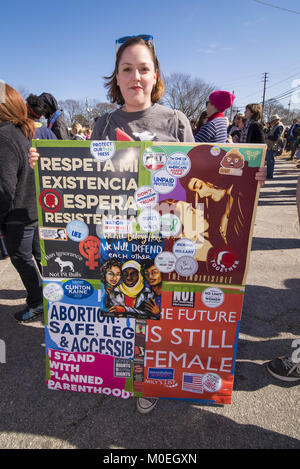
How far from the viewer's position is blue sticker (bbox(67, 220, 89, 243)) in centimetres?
149

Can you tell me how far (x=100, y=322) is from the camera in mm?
1630

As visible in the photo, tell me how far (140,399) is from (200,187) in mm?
1337

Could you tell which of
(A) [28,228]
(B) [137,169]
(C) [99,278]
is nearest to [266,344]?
(C) [99,278]

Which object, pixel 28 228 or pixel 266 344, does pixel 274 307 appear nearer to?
pixel 266 344

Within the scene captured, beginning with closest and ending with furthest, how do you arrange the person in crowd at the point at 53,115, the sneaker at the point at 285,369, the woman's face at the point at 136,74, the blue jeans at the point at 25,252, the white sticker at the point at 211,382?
1. the woman's face at the point at 136,74
2. the white sticker at the point at 211,382
3. the sneaker at the point at 285,369
4. the blue jeans at the point at 25,252
5. the person in crowd at the point at 53,115

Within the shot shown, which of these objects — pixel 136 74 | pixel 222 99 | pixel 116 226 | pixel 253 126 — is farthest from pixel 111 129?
pixel 253 126

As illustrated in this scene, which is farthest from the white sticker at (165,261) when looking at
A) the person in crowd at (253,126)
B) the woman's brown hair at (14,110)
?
the person in crowd at (253,126)

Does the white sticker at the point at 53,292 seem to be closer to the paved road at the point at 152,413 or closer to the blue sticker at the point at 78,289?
the blue sticker at the point at 78,289

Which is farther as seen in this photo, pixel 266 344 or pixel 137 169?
pixel 266 344

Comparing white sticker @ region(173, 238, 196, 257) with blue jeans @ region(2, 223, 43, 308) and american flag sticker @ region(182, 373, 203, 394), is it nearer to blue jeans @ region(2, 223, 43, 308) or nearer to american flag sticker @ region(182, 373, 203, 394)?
american flag sticker @ region(182, 373, 203, 394)

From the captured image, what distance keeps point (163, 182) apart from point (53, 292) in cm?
90

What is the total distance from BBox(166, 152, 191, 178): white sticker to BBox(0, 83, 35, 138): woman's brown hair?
1.35 m

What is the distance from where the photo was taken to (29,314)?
8.37 ft

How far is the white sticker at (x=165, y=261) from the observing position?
1.48 meters
